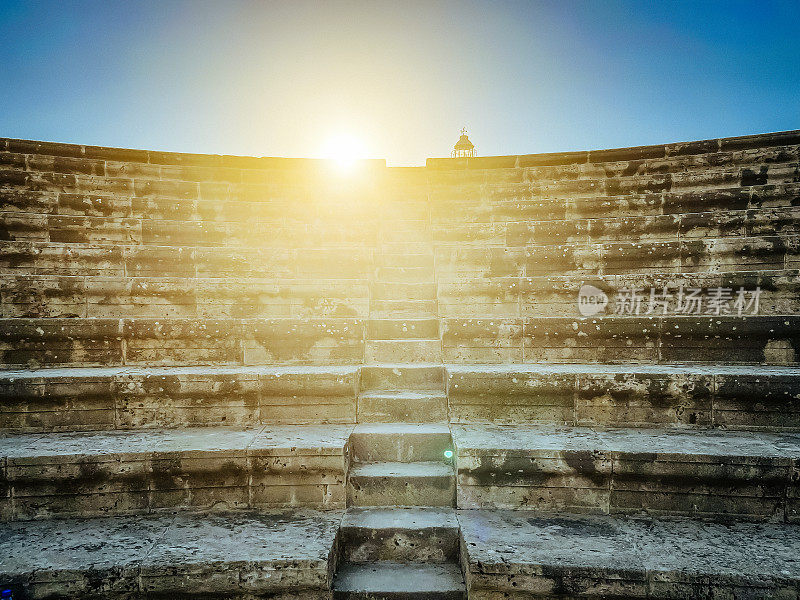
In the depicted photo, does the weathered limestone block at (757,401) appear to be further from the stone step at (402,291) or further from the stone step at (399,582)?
the stone step at (402,291)

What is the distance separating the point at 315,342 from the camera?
13.1 feet

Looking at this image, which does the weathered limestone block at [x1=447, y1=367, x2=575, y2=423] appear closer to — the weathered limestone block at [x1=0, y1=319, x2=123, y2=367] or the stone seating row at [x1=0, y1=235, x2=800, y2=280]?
the stone seating row at [x1=0, y1=235, x2=800, y2=280]

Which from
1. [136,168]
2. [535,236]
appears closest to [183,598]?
[535,236]

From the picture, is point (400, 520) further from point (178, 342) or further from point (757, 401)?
point (757, 401)

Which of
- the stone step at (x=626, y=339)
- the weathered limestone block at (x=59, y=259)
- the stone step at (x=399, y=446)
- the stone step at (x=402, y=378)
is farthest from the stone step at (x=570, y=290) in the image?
the weathered limestone block at (x=59, y=259)

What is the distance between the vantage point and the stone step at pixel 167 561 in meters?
2.22

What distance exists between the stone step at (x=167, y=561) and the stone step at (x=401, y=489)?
324mm

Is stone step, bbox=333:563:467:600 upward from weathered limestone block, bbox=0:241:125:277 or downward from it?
downward

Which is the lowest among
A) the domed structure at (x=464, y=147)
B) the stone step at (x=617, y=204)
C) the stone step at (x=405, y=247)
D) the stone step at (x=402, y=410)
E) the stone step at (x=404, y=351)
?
the stone step at (x=402, y=410)

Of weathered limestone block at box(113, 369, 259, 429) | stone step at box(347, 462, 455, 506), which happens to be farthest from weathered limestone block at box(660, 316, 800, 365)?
weathered limestone block at box(113, 369, 259, 429)

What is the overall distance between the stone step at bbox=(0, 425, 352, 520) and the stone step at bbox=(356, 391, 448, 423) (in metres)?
0.53

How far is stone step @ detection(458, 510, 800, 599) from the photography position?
213 centimetres

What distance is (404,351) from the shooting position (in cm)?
405

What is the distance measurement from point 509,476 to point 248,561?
163 cm
